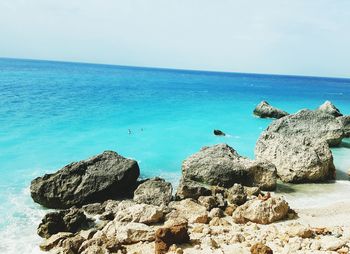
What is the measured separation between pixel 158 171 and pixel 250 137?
1454cm

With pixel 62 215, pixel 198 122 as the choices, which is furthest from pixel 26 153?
pixel 198 122

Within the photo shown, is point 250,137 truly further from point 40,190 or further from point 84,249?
point 84,249

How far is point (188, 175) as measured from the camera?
1819 centimetres

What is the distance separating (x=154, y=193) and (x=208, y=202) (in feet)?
7.62

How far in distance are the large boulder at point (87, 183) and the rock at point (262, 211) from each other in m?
5.38

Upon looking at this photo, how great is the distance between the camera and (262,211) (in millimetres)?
13203

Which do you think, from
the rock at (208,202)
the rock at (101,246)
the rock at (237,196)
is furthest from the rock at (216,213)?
the rock at (101,246)

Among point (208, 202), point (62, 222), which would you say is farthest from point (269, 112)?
point (62, 222)

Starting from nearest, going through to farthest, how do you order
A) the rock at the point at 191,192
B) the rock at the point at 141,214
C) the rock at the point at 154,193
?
the rock at the point at 141,214 < the rock at the point at 154,193 < the rock at the point at 191,192

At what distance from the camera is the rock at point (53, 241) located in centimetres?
1160

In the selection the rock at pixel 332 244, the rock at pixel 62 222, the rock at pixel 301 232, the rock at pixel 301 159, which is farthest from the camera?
the rock at pixel 301 159

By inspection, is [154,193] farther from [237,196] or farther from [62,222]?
[62,222]

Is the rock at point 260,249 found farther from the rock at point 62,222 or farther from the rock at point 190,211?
the rock at point 62,222

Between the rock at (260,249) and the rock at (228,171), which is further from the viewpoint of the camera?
the rock at (228,171)
